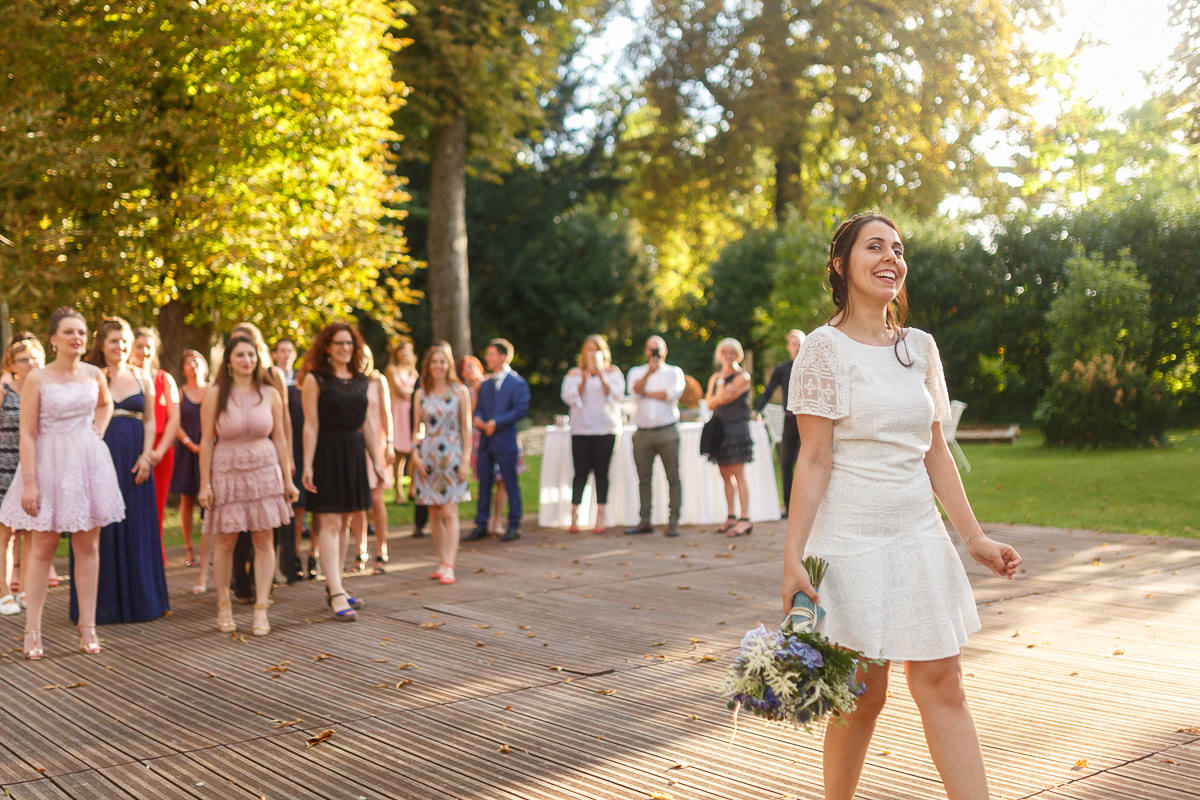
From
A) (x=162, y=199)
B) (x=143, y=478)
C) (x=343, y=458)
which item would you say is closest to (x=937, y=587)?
(x=343, y=458)

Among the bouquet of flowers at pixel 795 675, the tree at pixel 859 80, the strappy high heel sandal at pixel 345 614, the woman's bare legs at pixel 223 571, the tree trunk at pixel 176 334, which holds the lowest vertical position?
the strappy high heel sandal at pixel 345 614

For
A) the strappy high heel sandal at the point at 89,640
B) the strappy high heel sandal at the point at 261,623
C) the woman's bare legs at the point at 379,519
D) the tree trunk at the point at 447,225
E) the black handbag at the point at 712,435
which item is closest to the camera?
the strappy high heel sandal at the point at 89,640

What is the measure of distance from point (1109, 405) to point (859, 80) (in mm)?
12698

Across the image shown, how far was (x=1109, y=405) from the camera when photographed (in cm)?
2067

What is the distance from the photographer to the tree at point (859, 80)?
29078 mm

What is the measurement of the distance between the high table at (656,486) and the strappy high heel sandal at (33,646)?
6.98 meters

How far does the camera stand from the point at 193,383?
34.2ft

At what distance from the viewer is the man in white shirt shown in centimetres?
1238

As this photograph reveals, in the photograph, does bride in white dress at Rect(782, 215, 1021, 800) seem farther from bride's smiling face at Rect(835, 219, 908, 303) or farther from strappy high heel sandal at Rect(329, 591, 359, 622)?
strappy high heel sandal at Rect(329, 591, 359, 622)

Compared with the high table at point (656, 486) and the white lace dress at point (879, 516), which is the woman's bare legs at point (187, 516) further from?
the white lace dress at point (879, 516)

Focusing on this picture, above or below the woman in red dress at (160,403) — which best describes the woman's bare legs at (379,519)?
below

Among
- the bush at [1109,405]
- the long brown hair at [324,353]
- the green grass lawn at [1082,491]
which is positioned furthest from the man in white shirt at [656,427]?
the bush at [1109,405]

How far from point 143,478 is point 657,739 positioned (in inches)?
190

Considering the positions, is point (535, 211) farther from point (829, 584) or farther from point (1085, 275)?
point (829, 584)
